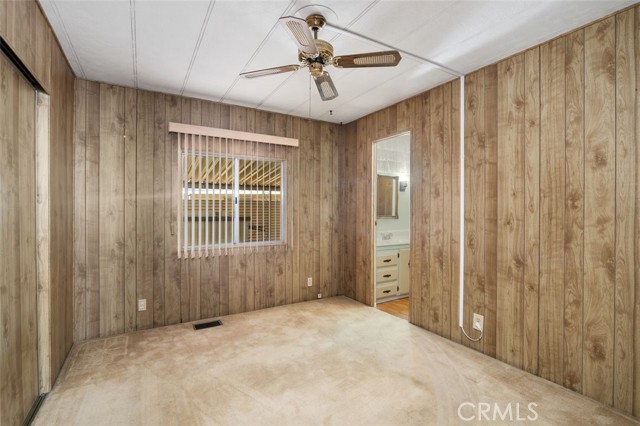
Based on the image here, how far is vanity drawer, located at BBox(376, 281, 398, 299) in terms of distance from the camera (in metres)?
4.30

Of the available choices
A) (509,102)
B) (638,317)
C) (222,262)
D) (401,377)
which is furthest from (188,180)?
(638,317)

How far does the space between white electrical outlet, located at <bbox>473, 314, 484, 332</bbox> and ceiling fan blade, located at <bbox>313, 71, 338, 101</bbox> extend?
2.30 metres

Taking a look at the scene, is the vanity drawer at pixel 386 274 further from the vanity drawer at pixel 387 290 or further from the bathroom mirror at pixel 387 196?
the bathroom mirror at pixel 387 196

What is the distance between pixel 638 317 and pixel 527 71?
1.85 metres

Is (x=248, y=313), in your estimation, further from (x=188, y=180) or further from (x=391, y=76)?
(x=391, y=76)

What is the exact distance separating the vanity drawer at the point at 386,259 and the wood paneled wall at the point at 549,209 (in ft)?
3.66

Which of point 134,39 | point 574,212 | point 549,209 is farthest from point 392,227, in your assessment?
point 134,39

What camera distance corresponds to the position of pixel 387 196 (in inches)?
191

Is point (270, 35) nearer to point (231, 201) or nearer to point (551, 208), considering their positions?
point (231, 201)

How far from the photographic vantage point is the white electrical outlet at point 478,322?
268cm

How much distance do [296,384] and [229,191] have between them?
2.21m

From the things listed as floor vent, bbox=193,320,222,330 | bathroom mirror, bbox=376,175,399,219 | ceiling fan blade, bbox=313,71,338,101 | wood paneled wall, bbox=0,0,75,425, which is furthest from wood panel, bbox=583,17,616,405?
wood paneled wall, bbox=0,0,75,425

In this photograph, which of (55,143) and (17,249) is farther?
(55,143)

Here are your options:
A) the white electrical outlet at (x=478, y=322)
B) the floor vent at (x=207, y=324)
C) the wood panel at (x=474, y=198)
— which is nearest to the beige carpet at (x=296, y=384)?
the floor vent at (x=207, y=324)
